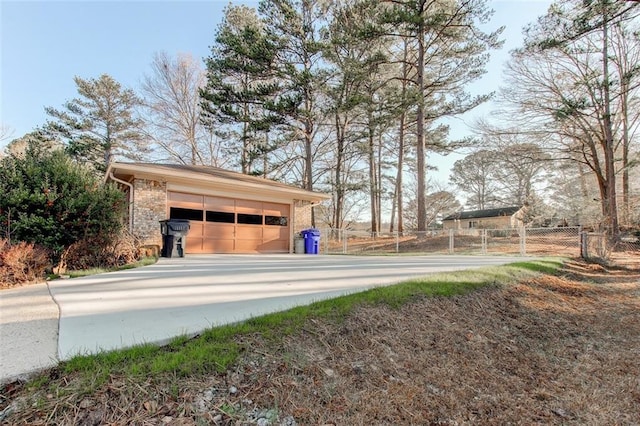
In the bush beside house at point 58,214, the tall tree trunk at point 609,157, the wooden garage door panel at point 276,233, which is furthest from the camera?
the tall tree trunk at point 609,157

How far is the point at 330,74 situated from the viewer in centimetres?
1564

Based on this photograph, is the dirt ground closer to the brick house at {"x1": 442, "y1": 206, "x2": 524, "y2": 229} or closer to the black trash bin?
the black trash bin

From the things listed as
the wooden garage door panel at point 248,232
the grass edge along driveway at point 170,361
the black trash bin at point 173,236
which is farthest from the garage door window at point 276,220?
the grass edge along driveway at point 170,361

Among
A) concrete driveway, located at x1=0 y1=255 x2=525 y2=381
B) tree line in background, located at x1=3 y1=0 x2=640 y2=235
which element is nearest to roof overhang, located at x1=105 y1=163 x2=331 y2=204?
concrete driveway, located at x1=0 y1=255 x2=525 y2=381

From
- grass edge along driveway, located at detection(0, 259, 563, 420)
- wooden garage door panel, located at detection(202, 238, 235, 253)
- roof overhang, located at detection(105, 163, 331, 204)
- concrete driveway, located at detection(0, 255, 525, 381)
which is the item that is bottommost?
grass edge along driveway, located at detection(0, 259, 563, 420)

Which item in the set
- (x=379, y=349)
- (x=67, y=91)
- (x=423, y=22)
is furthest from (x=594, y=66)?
(x=67, y=91)

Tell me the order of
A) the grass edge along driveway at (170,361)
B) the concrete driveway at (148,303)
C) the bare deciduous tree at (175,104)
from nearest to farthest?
the grass edge along driveway at (170,361) → the concrete driveway at (148,303) → the bare deciduous tree at (175,104)

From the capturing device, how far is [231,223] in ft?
35.6

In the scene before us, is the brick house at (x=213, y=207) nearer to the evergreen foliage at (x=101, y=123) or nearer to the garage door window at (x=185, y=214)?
the garage door window at (x=185, y=214)

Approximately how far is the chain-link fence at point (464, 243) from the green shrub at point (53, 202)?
872cm

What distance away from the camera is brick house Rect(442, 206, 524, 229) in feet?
87.5

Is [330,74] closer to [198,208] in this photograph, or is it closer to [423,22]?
[423,22]

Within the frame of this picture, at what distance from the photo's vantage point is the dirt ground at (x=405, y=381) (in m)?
1.84

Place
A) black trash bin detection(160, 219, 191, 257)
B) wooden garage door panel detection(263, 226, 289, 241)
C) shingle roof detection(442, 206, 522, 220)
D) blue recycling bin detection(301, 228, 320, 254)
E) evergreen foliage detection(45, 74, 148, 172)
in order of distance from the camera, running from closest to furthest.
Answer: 1. black trash bin detection(160, 219, 191, 257)
2. wooden garage door panel detection(263, 226, 289, 241)
3. blue recycling bin detection(301, 228, 320, 254)
4. evergreen foliage detection(45, 74, 148, 172)
5. shingle roof detection(442, 206, 522, 220)
